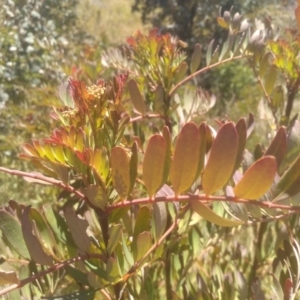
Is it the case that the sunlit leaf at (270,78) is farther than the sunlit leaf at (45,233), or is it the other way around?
the sunlit leaf at (270,78)

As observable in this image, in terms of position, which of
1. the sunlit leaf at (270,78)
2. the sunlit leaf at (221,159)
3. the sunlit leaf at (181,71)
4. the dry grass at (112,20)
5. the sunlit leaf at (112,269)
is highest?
the dry grass at (112,20)

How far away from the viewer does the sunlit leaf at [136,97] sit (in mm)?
589

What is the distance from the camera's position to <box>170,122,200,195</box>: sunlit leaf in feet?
1.11

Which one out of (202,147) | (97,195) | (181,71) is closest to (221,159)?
(202,147)

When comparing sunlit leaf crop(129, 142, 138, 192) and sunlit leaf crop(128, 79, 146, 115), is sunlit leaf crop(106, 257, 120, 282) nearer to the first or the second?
sunlit leaf crop(129, 142, 138, 192)

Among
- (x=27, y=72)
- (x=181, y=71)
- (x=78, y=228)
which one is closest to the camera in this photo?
(x=78, y=228)

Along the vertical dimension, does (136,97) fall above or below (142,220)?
above

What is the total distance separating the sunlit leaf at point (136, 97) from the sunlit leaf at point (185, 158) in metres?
0.24

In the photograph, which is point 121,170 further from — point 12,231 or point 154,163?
point 12,231

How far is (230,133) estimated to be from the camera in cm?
33

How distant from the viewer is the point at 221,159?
345mm

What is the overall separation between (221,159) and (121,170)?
86mm

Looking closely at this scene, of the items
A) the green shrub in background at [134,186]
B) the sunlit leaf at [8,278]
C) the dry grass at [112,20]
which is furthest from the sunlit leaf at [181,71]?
the dry grass at [112,20]

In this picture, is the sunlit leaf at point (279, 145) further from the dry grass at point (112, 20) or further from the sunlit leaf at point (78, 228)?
the dry grass at point (112, 20)
